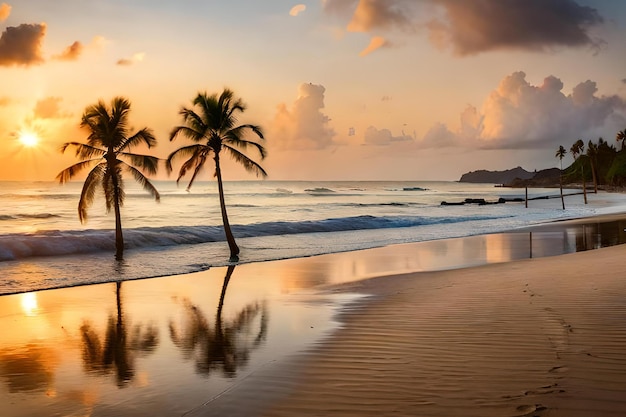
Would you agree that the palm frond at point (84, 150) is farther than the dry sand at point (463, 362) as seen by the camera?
Yes

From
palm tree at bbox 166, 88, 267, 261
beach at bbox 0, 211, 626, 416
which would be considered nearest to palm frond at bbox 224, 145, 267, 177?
palm tree at bbox 166, 88, 267, 261

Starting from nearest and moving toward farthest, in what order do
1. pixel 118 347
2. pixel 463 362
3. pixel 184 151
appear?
1. pixel 463 362
2. pixel 118 347
3. pixel 184 151

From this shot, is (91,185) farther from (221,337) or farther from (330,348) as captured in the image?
(330,348)

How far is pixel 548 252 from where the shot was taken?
22.8 meters

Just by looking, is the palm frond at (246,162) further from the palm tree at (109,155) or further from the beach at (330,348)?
the beach at (330,348)

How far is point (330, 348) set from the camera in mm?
8664

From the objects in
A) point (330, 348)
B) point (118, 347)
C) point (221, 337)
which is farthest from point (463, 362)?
point (118, 347)

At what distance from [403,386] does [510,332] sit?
311 cm

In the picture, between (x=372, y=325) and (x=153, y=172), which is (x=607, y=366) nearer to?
(x=372, y=325)

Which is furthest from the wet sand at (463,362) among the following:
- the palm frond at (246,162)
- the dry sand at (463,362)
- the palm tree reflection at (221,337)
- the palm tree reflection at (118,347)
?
the palm frond at (246,162)

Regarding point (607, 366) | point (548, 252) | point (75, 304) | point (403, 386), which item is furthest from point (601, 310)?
point (548, 252)

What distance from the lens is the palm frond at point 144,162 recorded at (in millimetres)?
26641

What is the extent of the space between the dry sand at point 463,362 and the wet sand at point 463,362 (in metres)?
0.01

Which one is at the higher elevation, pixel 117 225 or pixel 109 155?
pixel 109 155
